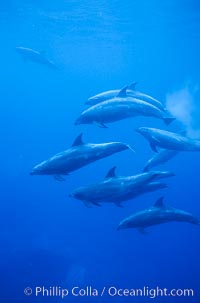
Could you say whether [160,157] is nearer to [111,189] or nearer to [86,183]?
[111,189]

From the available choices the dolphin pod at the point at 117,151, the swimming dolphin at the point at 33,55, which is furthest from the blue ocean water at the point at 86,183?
the dolphin pod at the point at 117,151

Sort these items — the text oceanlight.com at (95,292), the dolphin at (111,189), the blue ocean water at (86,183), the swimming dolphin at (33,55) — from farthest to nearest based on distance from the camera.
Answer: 1. the swimming dolphin at (33,55)
2. the blue ocean water at (86,183)
3. the text oceanlight.com at (95,292)
4. the dolphin at (111,189)

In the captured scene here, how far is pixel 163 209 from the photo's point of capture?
1083cm

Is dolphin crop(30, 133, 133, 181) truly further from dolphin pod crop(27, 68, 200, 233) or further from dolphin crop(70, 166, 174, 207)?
dolphin crop(70, 166, 174, 207)

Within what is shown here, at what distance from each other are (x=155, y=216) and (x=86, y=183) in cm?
1583

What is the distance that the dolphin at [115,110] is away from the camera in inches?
393

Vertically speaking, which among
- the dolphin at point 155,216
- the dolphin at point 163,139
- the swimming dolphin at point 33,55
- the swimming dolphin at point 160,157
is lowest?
the dolphin at point 155,216

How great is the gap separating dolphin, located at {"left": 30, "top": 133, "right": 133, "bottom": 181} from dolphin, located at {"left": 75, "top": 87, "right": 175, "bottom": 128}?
957 millimetres

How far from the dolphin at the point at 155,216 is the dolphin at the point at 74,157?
2.52m

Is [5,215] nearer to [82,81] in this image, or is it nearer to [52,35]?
[52,35]

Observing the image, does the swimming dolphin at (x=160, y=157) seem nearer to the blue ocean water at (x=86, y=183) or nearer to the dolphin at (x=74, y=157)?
the dolphin at (x=74, y=157)

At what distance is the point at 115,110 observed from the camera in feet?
33.1

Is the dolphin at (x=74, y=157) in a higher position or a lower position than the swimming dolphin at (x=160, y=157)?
lower

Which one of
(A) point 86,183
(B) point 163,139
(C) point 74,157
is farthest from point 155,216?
(A) point 86,183
